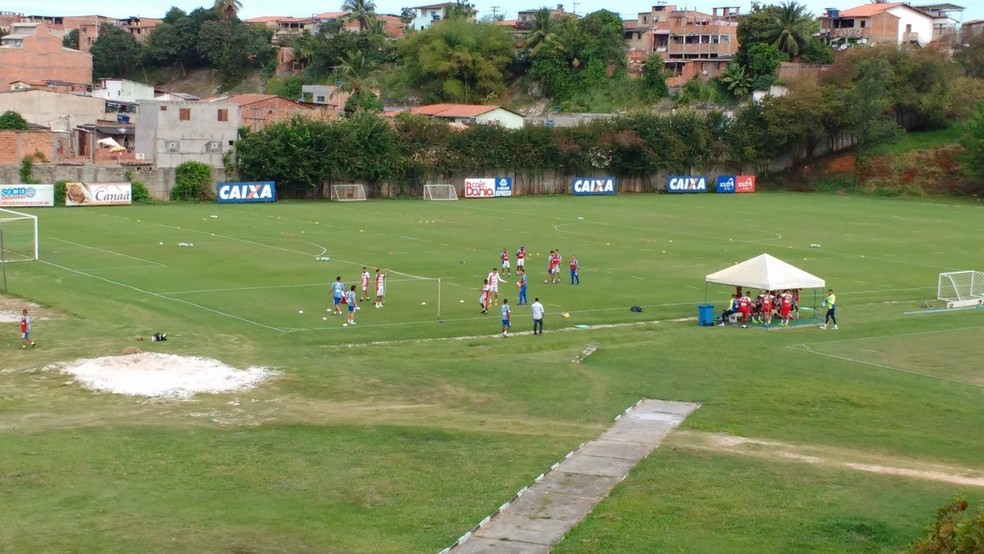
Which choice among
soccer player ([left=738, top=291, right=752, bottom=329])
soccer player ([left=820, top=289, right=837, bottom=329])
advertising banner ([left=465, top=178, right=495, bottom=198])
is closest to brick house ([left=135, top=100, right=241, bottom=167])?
advertising banner ([left=465, top=178, right=495, bottom=198])

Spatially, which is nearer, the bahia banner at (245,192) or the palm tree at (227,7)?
the bahia banner at (245,192)

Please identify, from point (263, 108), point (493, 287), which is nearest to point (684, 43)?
point (263, 108)

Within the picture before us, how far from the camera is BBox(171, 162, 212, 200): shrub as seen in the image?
288ft

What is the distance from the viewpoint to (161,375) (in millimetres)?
31016

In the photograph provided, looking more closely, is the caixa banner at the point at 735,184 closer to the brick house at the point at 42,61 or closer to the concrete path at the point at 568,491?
the brick house at the point at 42,61

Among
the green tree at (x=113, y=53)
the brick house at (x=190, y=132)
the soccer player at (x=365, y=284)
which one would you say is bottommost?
the soccer player at (x=365, y=284)

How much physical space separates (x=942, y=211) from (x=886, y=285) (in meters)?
41.6

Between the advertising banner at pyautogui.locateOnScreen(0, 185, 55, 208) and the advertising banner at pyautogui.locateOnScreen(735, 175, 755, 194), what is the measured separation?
197ft

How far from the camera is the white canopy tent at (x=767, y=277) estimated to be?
42750 mm

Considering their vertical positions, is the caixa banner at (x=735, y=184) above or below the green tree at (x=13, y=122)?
below

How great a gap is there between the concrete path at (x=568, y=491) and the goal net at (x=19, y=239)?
32.0 metres

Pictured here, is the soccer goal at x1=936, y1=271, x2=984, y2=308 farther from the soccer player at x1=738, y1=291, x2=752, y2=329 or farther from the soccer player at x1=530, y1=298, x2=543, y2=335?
Result: the soccer player at x1=530, y1=298, x2=543, y2=335

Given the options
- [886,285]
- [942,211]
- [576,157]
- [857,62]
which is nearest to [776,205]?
[942,211]

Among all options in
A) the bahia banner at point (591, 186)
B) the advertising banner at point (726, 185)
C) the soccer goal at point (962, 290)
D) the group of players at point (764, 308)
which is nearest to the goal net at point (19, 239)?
the group of players at point (764, 308)
